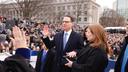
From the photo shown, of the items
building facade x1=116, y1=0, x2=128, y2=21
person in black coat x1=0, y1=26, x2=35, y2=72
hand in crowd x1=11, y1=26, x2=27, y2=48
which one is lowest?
building facade x1=116, y1=0, x2=128, y2=21

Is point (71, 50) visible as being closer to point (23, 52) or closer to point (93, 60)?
point (93, 60)

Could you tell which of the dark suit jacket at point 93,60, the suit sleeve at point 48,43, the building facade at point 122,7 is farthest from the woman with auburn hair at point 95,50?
the building facade at point 122,7

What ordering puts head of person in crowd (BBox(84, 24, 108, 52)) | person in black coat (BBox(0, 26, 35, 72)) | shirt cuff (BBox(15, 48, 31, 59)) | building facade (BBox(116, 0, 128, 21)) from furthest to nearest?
A: 1. building facade (BBox(116, 0, 128, 21))
2. head of person in crowd (BBox(84, 24, 108, 52))
3. shirt cuff (BBox(15, 48, 31, 59))
4. person in black coat (BBox(0, 26, 35, 72))

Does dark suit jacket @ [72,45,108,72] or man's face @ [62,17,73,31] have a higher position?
man's face @ [62,17,73,31]

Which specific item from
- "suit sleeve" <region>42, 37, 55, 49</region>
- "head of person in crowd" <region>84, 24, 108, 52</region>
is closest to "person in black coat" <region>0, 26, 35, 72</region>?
"head of person in crowd" <region>84, 24, 108, 52</region>

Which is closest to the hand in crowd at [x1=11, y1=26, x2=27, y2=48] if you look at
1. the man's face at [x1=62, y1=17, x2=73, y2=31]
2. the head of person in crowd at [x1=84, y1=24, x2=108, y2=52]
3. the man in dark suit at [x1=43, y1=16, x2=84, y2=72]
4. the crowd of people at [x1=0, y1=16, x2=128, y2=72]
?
the crowd of people at [x1=0, y1=16, x2=128, y2=72]

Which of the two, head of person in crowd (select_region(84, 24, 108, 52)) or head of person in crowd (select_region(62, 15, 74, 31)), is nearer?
head of person in crowd (select_region(84, 24, 108, 52))

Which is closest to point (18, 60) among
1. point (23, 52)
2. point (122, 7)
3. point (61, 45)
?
point (23, 52)

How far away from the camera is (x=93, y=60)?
16.0 feet

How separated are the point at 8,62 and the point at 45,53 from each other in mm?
3940

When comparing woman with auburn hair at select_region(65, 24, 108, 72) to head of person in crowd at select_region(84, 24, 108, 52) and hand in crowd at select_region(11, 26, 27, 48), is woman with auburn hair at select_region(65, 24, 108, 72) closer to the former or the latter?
head of person in crowd at select_region(84, 24, 108, 52)

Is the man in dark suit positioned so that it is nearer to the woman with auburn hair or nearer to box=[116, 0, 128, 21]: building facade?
the woman with auburn hair

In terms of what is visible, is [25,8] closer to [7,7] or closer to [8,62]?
[7,7]

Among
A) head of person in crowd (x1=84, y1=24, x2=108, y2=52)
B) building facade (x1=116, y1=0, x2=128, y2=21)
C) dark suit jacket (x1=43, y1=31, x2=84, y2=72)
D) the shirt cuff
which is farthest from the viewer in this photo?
building facade (x1=116, y1=0, x2=128, y2=21)
